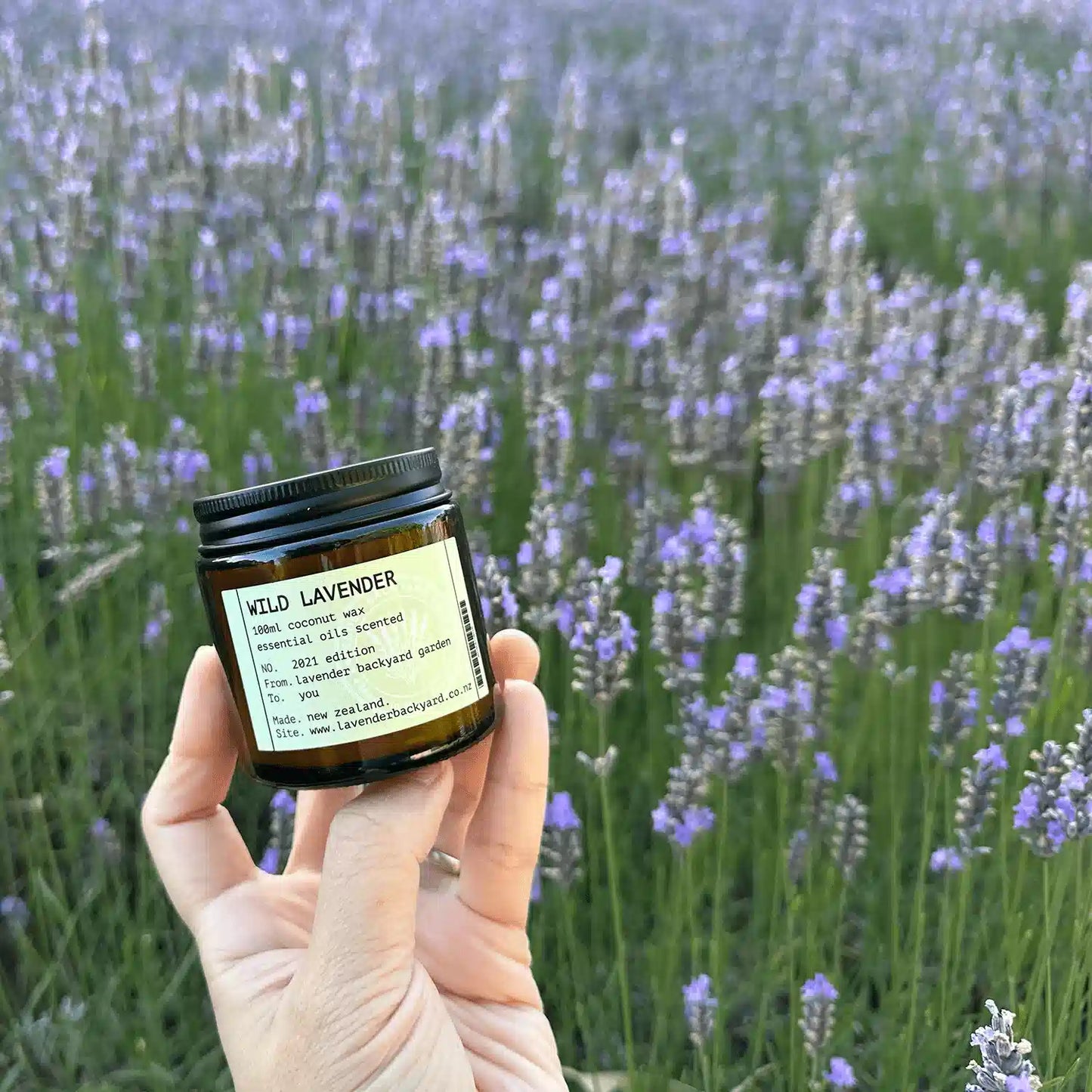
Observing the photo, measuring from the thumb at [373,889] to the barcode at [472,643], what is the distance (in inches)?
3.6

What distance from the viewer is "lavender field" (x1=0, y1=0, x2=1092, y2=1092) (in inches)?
53.7

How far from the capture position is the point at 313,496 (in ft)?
3.15

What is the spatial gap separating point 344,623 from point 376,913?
0.72 feet

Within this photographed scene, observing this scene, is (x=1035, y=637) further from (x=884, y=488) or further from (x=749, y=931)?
(x=749, y=931)

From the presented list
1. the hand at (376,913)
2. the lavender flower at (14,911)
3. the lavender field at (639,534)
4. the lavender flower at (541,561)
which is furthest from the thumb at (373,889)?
the lavender flower at (14,911)

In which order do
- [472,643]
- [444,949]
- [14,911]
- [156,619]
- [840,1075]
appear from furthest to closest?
[156,619], [14,911], [840,1075], [444,949], [472,643]

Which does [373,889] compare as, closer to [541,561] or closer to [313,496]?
[313,496]

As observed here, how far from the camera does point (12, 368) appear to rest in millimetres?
1847

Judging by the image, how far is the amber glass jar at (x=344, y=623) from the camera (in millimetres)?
939

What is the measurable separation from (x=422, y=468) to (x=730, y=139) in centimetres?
341

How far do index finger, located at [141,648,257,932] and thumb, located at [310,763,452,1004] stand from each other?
0.60ft

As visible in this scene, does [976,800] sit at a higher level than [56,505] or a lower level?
lower

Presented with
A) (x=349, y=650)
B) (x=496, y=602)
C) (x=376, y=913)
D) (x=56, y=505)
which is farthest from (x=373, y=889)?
(x=56, y=505)

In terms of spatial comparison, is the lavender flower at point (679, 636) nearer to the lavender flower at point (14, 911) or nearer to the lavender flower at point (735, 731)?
the lavender flower at point (735, 731)
